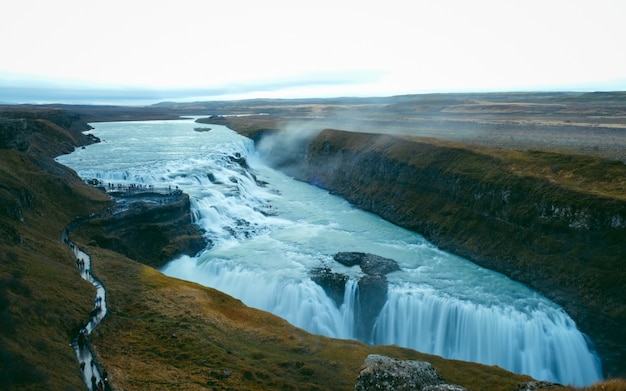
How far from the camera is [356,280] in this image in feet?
147

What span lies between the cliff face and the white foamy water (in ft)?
7.07

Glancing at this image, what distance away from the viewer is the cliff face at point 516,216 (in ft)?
137

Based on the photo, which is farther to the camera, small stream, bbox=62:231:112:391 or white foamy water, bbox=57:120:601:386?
white foamy water, bbox=57:120:601:386

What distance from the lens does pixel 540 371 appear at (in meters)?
36.6

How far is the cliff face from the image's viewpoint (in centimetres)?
4162

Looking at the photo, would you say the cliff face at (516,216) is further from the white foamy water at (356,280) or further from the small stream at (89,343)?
the small stream at (89,343)

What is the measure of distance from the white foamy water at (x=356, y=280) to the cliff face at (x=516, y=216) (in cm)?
215

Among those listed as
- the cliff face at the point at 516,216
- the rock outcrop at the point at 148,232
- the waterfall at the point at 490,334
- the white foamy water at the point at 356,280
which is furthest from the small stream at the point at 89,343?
the cliff face at the point at 516,216

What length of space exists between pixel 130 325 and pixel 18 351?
379 inches

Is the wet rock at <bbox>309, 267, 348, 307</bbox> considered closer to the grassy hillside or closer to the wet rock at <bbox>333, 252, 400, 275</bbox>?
the wet rock at <bbox>333, 252, 400, 275</bbox>

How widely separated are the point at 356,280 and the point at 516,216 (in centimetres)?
2335

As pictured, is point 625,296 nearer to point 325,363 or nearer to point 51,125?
point 325,363

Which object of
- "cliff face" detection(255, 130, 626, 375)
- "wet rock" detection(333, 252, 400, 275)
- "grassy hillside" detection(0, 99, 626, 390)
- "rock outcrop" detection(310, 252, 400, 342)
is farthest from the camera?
"wet rock" detection(333, 252, 400, 275)

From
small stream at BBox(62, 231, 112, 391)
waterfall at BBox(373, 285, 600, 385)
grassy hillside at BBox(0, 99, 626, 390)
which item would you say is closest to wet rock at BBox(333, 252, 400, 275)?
waterfall at BBox(373, 285, 600, 385)
